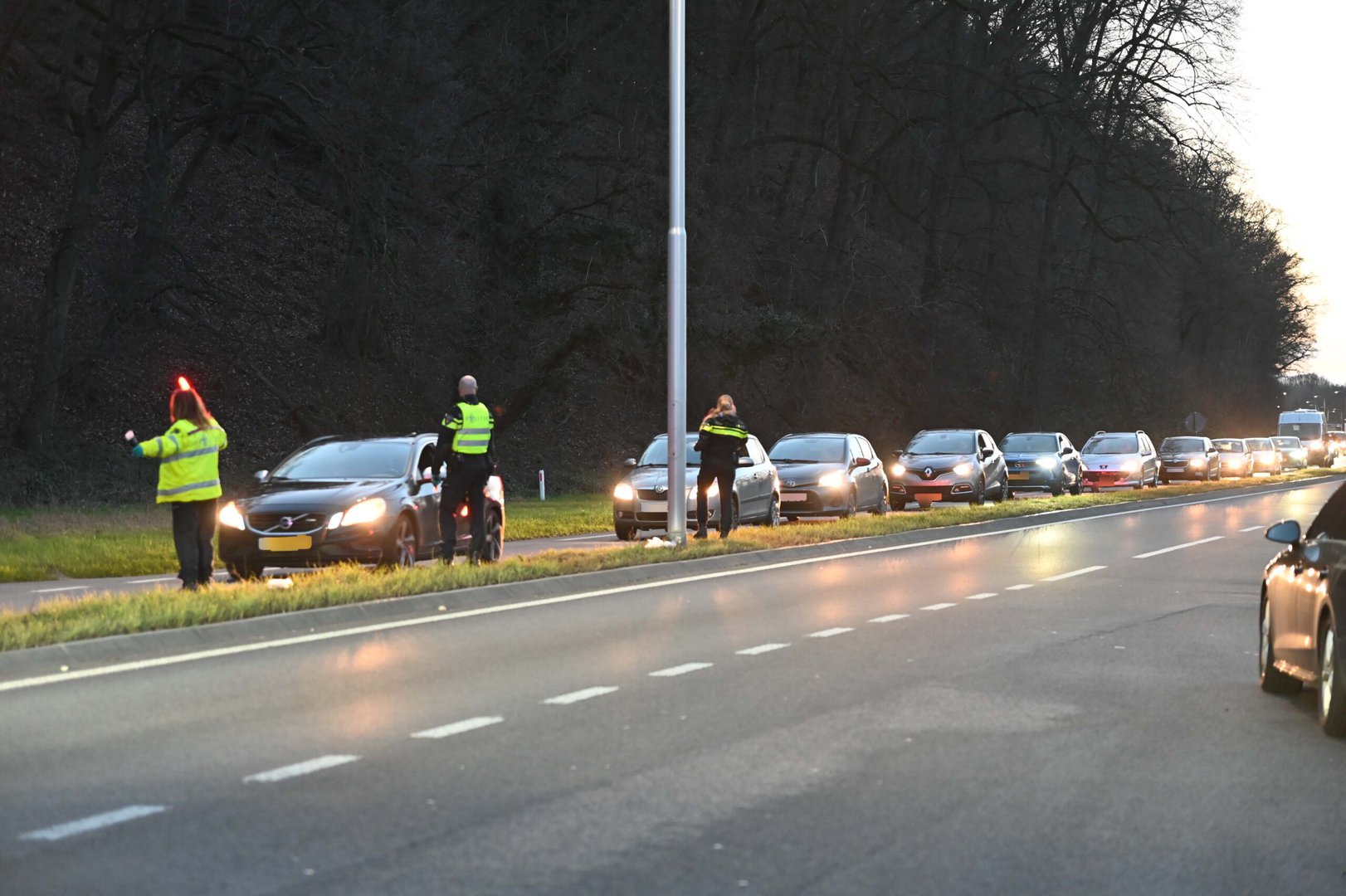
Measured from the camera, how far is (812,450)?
30.9m

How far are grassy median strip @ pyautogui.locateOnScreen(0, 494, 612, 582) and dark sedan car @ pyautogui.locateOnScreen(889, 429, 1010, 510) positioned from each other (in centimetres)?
727

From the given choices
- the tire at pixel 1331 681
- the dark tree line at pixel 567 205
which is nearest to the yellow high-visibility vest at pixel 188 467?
the tire at pixel 1331 681

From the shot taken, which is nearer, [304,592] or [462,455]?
[304,592]

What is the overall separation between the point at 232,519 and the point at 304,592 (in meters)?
3.38

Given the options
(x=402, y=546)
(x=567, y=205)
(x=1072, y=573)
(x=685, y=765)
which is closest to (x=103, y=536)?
(x=402, y=546)

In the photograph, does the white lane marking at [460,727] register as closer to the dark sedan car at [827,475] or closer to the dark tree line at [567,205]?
the dark sedan car at [827,475]

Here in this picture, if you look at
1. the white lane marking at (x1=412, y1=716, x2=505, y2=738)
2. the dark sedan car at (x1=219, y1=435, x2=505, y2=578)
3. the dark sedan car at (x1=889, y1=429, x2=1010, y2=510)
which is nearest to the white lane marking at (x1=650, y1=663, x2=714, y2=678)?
the white lane marking at (x1=412, y1=716, x2=505, y2=738)

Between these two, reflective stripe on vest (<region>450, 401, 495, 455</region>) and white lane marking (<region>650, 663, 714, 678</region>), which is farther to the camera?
reflective stripe on vest (<region>450, 401, 495, 455</region>)

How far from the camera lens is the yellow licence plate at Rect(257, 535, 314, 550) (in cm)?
1750

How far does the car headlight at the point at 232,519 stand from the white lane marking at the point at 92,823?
10702mm

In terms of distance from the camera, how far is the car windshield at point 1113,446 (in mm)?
50312

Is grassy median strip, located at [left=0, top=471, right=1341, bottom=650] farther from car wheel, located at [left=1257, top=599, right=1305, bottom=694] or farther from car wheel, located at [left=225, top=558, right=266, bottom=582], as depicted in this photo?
car wheel, located at [left=1257, top=599, right=1305, bottom=694]

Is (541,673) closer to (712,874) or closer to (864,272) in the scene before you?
(712,874)

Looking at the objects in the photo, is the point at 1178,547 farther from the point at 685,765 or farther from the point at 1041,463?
the point at 1041,463
